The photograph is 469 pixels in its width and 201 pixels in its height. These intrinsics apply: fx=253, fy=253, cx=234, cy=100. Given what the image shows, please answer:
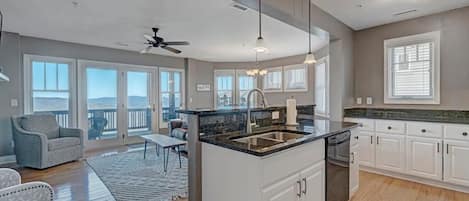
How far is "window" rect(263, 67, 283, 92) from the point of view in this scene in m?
8.17

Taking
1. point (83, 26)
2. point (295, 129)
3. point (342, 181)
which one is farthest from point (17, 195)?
point (83, 26)

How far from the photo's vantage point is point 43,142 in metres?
4.25

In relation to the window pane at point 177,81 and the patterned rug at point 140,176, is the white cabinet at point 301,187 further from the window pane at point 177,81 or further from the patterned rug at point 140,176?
the window pane at point 177,81

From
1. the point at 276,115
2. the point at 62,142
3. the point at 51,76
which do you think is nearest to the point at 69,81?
the point at 51,76

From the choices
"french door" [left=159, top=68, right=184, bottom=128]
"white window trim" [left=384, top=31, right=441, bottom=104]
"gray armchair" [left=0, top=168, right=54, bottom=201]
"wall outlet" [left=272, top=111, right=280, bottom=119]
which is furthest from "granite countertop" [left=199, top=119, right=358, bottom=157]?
"french door" [left=159, top=68, right=184, bottom=128]

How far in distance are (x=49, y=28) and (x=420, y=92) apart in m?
6.32

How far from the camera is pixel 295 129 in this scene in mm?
2611

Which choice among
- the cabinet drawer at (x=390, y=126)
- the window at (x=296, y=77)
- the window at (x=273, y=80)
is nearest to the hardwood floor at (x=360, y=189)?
the cabinet drawer at (x=390, y=126)

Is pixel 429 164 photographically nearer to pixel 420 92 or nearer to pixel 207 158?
pixel 420 92

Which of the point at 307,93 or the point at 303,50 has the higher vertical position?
the point at 303,50

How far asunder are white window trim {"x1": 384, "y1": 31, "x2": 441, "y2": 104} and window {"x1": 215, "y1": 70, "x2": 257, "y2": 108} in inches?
199

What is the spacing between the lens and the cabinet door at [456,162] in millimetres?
3211

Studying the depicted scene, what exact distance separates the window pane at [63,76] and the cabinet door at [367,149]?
20.2 feet

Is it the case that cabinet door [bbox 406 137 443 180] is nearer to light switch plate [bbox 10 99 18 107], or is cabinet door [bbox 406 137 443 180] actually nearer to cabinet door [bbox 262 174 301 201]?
cabinet door [bbox 262 174 301 201]
